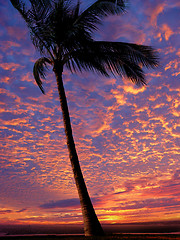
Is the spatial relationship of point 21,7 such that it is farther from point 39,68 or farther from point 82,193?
point 82,193

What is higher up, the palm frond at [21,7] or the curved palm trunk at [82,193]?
the palm frond at [21,7]

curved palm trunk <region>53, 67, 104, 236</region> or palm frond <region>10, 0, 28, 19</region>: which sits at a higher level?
palm frond <region>10, 0, 28, 19</region>

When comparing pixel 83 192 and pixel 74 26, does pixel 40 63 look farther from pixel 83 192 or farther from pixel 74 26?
pixel 83 192

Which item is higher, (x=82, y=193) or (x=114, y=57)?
(x=114, y=57)

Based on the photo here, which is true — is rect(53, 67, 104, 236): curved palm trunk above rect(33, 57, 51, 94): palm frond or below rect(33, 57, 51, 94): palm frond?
below

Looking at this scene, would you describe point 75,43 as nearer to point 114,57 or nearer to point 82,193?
point 114,57

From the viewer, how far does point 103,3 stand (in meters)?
11.2

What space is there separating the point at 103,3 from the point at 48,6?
2.56m

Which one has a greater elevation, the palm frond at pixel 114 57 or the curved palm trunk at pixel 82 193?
the palm frond at pixel 114 57

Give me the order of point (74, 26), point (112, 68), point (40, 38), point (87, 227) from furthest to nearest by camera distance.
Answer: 1. point (112, 68)
2. point (40, 38)
3. point (74, 26)
4. point (87, 227)

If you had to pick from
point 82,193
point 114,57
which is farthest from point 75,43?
point 82,193

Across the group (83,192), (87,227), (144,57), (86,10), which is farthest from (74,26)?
(87,227)

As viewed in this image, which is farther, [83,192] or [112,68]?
[112,68]

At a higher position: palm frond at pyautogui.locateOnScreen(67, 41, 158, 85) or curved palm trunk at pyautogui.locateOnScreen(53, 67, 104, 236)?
palm frond at pyautogui.locateOnScreen(67, 41, 158, 85)
